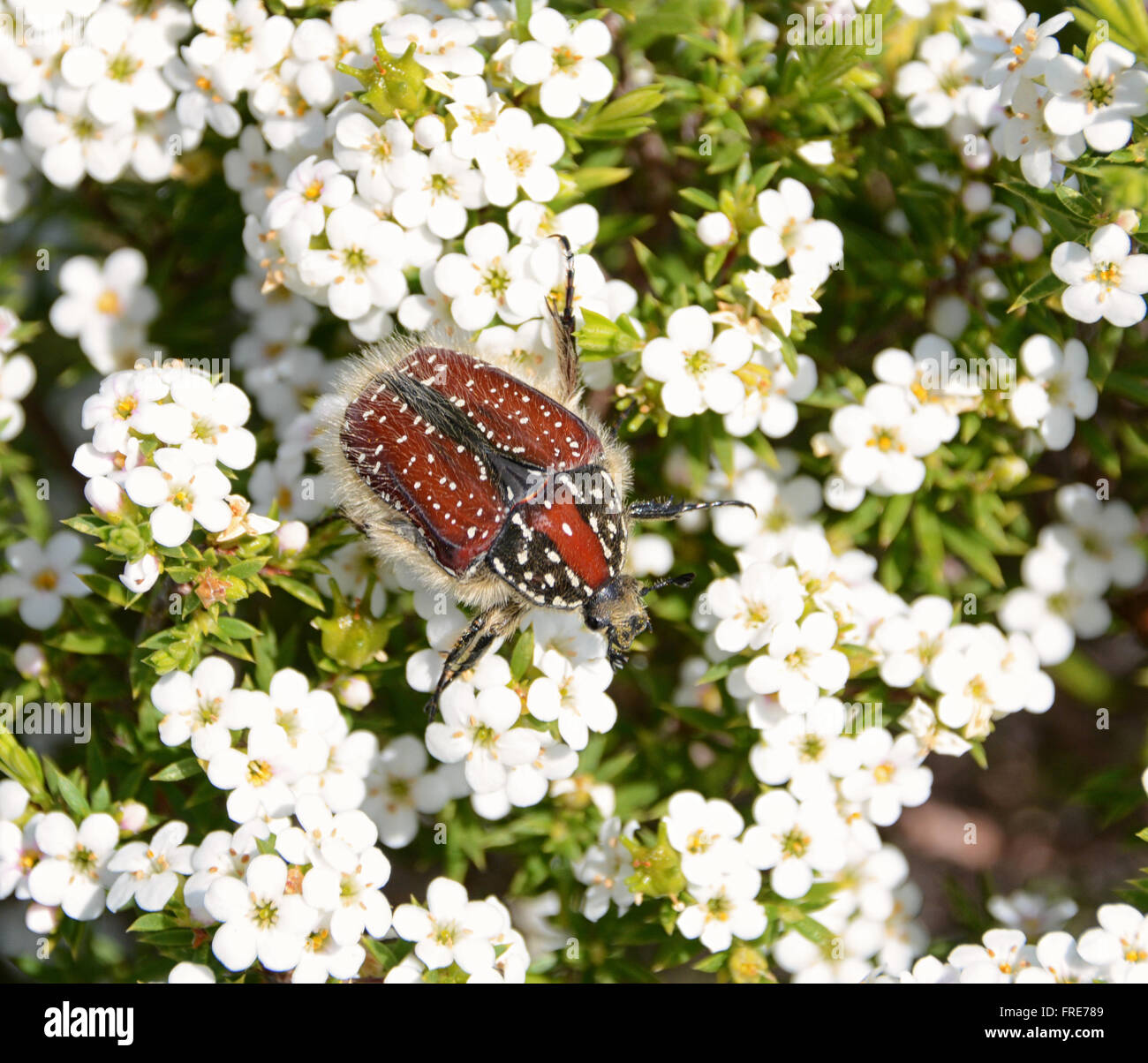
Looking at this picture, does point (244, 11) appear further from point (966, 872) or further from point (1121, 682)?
point (966, 872)

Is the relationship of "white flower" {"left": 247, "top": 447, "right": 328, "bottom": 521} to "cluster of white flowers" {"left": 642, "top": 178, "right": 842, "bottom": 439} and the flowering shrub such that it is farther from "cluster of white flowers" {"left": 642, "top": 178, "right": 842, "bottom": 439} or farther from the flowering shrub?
"cluster of white flowers" {"left": 642, "top": 178, "right": 842, "bottom": 439}

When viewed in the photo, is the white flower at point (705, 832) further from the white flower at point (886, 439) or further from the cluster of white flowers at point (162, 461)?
the cluster of white flowers at point (162, 461)

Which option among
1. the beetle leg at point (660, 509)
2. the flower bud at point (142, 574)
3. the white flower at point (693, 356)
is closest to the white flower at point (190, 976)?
the flower bud at point (142, 574)

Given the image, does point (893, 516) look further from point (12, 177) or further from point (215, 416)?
point (12, 177)

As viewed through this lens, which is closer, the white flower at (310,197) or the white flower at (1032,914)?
the white flower at (310,197)

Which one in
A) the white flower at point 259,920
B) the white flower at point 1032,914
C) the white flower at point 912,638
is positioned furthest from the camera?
the white flower at point 1032,914
